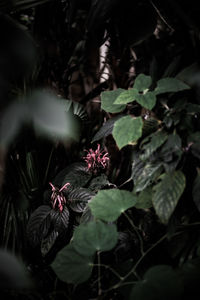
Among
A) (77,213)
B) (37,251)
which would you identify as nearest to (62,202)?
(77,213)

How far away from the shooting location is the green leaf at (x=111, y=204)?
2.55ft

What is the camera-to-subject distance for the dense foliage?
488 millimetres

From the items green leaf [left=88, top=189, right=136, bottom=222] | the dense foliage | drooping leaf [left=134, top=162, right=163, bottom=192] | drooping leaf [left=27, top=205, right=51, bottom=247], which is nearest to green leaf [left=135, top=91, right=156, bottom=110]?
the dense foliage

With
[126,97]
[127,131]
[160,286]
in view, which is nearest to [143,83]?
[126,97]

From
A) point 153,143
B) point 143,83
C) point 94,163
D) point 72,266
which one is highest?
point 143,83

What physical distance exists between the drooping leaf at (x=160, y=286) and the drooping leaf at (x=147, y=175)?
217 mm

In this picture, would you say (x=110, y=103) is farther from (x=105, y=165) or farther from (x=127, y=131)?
(x=105, y=165)

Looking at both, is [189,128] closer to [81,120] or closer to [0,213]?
[81,120]

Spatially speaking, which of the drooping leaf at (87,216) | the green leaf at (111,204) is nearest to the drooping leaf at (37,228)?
the drooping leaf at (87,216)

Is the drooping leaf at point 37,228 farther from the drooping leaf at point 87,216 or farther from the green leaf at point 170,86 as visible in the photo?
the green leaf at point 170,86

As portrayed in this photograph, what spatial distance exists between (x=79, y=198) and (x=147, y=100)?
16.7 inches

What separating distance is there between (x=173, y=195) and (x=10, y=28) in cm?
54

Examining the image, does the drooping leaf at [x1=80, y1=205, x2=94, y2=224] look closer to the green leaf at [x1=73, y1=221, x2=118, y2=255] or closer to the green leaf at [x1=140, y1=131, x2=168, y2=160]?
the green leaf at [x1=73, y1=221, x2=118, y2=255]

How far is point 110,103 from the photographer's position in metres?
0.85
